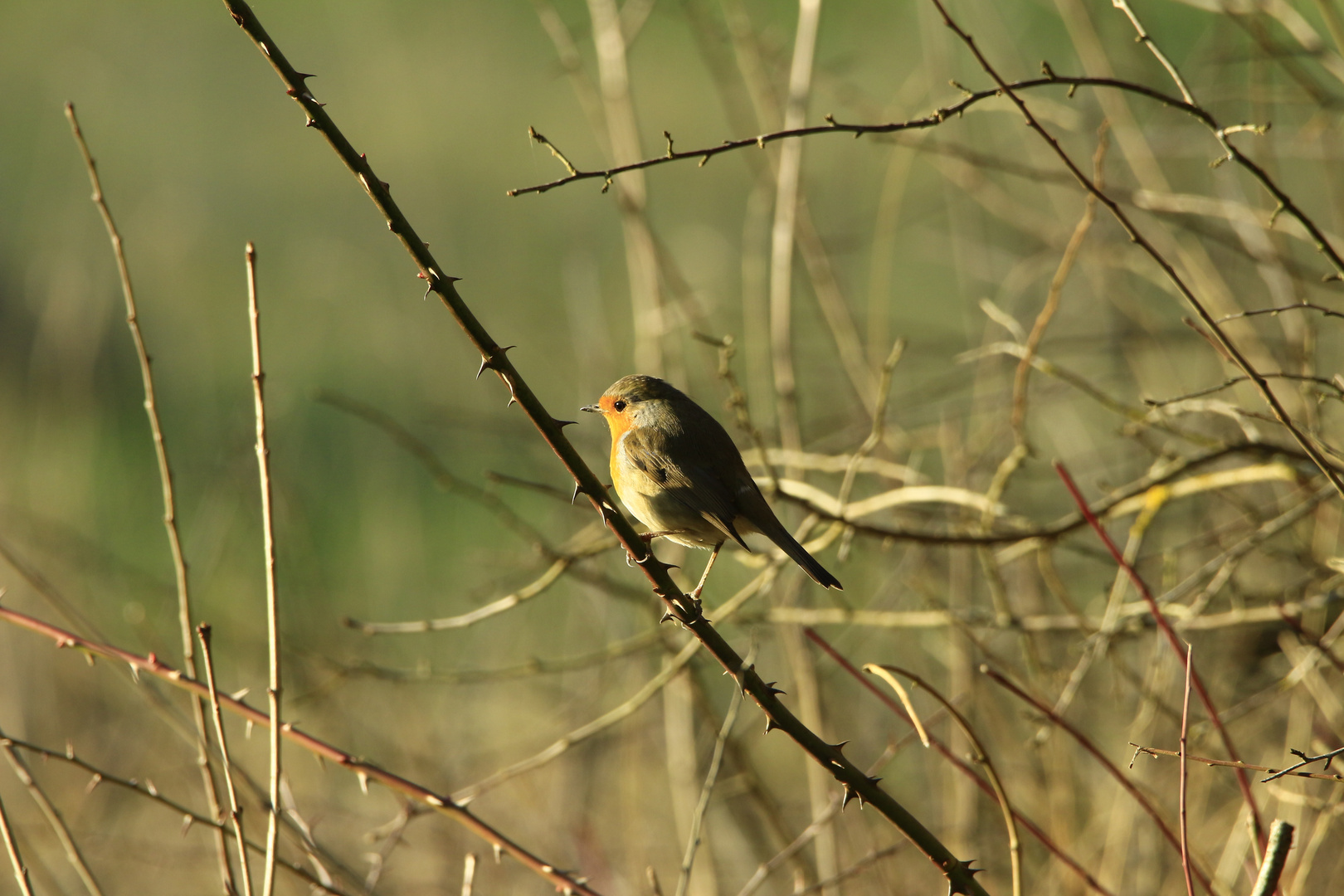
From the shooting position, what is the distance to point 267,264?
425 inches

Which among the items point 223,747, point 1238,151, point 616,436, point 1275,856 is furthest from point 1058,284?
point 223,747

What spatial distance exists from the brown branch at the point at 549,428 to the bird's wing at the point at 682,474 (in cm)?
116

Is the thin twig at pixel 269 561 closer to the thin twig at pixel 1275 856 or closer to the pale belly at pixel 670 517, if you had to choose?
the thin twig at pixel 1275 856

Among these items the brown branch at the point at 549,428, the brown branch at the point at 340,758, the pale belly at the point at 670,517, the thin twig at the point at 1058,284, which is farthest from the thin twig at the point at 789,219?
the brown branch at the point at 340,758

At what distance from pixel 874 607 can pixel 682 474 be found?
127cm

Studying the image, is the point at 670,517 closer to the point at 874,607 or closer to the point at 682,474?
the point at 682,474

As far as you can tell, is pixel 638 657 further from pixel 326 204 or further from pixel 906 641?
pixel 326 204

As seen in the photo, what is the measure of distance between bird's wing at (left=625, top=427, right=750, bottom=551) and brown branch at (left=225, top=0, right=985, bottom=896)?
1.16 m

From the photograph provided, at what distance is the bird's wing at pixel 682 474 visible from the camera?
2.98 metres

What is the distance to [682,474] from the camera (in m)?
3.05

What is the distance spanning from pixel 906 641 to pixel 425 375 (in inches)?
166

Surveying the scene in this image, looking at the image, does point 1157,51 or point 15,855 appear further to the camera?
point 1157,51

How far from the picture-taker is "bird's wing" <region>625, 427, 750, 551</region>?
298 centimetres

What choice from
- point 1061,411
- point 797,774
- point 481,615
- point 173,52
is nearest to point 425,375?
point 797,774
